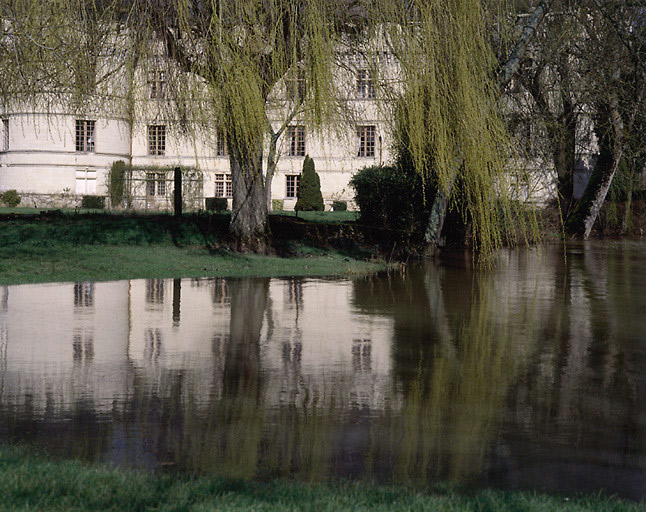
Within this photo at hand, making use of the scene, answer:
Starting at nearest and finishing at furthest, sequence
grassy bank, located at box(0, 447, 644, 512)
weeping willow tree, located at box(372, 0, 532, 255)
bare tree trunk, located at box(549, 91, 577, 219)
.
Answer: grassy bank, located at box(0, 447, 644, 512) < weeping willow tree, located at box(372, 0, 532, 255) < bare tree trunk, located at box(549, 91, 577, 219)

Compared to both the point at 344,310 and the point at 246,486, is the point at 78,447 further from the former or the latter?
the point at 344,310

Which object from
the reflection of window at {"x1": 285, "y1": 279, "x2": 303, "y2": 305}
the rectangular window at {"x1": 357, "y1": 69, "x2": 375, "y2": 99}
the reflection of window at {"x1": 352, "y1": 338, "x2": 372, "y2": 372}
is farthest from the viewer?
the rectangular window at {"x1": 357, "y1": 69, "x2": 375, "y2": 99}

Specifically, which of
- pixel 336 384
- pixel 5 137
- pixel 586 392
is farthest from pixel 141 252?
pixel 5 137

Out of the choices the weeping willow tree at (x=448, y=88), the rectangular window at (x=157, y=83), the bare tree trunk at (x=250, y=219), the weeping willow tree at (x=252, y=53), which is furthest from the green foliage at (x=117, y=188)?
the weeping willow tree at (x=448, y=88)

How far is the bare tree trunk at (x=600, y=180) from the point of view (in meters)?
29.5

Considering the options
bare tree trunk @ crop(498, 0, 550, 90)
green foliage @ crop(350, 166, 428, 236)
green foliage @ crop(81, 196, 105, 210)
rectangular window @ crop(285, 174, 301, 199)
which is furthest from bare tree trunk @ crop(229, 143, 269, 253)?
rectangular window @ crop(285, 174, 301, 199)

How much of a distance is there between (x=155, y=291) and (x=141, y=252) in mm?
6048

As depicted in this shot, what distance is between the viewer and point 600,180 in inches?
1302

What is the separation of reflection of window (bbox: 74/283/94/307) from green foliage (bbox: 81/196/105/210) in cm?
3602

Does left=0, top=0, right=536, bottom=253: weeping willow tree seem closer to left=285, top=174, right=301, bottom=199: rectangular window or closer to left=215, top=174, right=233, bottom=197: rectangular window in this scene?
left=215, top=174, right=233, bottom=197: rectangular window

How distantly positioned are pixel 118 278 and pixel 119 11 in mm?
4868

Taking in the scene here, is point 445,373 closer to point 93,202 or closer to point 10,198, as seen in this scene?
point 93,202

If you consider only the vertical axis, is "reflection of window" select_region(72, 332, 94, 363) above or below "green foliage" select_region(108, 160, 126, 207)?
below

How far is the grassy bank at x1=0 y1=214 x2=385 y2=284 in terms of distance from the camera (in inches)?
675
